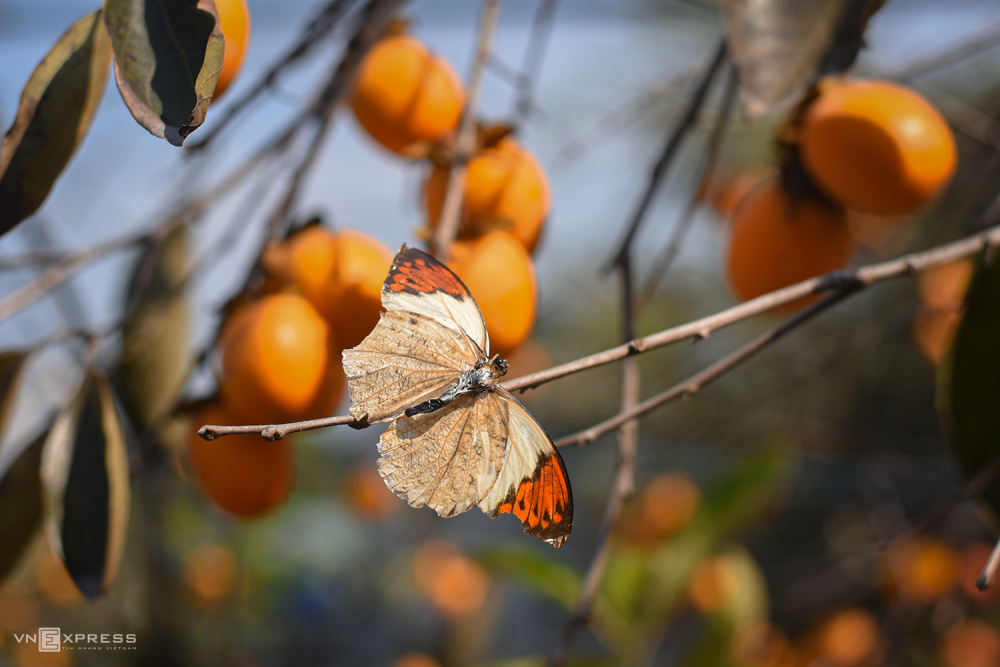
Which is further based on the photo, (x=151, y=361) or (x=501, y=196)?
(x=151, y=361)

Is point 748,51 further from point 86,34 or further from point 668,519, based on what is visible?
point 668,519

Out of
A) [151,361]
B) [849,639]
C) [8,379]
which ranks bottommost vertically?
[849,639]

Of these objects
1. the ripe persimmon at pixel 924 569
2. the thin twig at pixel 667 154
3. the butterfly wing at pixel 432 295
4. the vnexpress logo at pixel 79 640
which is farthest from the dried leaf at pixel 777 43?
the ripe persimmon at pixel 924 569

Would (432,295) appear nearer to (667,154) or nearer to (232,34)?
(232,34)

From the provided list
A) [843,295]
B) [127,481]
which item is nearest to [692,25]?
[843,295]

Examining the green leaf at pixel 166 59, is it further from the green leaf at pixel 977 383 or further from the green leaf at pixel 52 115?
the green leaf at pixel 977 383

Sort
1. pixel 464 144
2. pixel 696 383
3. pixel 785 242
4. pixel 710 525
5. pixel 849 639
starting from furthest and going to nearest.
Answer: pixel 849 639 → pixel 710 525 → pixel 785 242 → pixel 464 144 → pixel 696 383

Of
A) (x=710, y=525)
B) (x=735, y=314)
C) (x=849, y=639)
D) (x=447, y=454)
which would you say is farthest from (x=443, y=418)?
(x=849, y=639)
